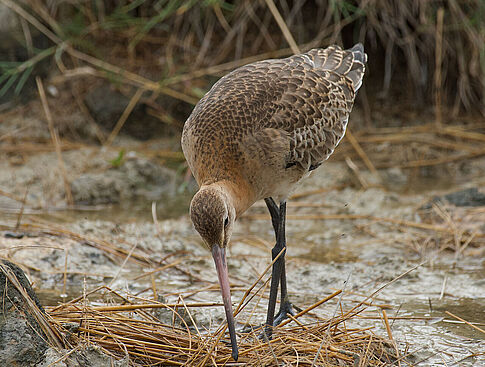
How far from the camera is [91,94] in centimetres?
745

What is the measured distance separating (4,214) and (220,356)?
335 centimetres

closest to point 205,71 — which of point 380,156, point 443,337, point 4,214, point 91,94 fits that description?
point 91,94

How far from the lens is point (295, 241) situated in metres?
5.68

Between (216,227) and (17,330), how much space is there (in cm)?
98

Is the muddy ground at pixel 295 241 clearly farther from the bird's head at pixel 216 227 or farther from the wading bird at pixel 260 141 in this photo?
the bird's head at pixel 216 227

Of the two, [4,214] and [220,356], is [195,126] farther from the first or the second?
[4,214]

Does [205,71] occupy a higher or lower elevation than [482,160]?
higher

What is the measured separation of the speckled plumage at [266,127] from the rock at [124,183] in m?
2.62

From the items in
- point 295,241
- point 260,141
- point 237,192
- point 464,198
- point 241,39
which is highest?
point 241,39

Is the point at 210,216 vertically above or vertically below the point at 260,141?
below

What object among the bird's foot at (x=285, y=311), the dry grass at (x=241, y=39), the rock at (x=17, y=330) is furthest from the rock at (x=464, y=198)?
the rock at (x=17, y=330)

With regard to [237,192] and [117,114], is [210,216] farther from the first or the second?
[117,114]

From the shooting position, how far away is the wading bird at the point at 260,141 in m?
3.32


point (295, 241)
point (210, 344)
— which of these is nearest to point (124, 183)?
point (295, 241)
